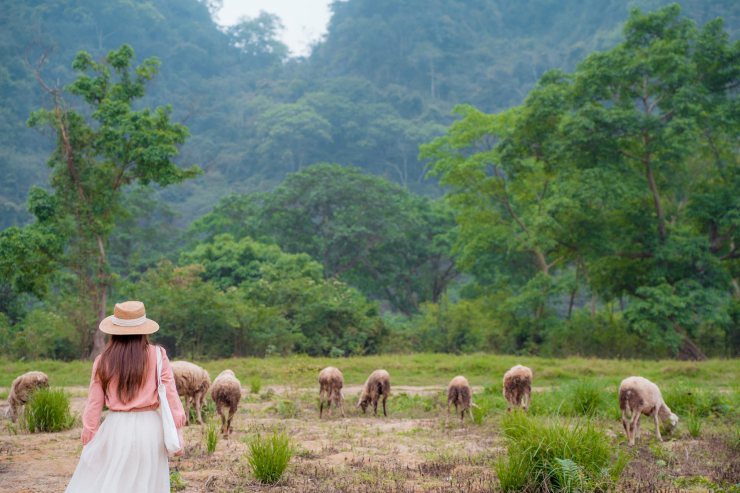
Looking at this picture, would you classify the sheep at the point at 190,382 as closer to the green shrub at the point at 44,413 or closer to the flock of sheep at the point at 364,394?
the flock of sheep at the point at 364,394

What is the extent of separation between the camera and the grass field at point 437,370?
14273 mm

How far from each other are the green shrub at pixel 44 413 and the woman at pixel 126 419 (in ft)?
14.7

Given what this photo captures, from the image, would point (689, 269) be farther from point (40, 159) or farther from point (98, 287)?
point (40, 159)

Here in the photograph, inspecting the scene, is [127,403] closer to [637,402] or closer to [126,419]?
[126,419]

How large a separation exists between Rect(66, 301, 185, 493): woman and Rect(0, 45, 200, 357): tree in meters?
14.9

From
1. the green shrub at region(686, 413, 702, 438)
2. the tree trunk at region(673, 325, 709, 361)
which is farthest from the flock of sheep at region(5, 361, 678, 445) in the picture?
the tree trunk at region(673, 325, 709, 361)

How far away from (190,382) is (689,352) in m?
18.2

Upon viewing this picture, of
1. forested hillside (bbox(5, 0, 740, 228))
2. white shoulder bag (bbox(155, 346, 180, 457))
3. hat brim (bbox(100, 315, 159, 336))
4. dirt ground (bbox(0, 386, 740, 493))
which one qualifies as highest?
forested hillside (bbox(5, 0, 740, 228))

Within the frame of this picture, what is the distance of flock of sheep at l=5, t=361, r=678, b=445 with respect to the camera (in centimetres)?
739

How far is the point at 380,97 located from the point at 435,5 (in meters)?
19.1

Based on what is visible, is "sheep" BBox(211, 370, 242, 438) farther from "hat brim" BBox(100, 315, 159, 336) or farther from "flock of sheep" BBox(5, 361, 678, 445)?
"hat brim" BBox(100, 315, 159, 336)

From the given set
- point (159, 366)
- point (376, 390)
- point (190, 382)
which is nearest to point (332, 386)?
point (376, 390)

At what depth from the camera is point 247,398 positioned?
36.8 ft

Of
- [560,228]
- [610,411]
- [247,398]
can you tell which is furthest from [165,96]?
[610,411]
